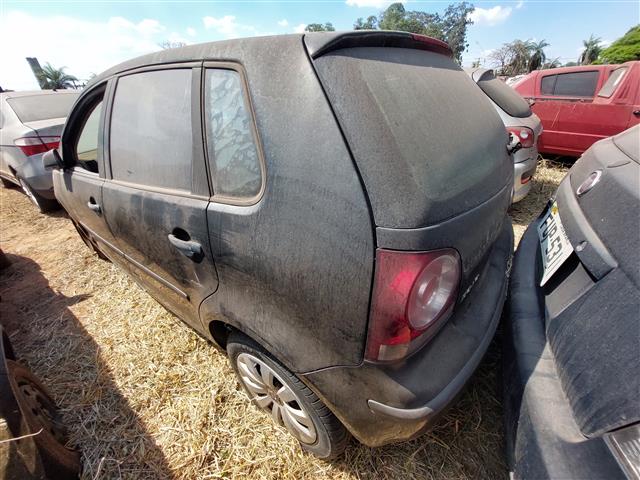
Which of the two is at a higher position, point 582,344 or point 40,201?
point 582,344

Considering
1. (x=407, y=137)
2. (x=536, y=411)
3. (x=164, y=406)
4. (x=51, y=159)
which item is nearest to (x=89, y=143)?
(x=51, y=159)

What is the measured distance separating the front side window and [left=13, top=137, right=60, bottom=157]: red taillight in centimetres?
413

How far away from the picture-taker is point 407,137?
3.17 ft

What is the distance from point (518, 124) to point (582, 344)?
3.22 m

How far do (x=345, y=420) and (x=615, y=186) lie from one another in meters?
1.40

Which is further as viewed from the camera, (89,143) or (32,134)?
(32,134)

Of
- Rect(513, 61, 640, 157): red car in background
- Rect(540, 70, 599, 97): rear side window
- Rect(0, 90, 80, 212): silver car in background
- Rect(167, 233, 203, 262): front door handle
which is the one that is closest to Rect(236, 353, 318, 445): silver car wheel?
Rect(167, 233, 203, 262): front door handle

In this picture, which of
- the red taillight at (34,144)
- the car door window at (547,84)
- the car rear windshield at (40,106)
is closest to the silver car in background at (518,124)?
the car door window at (547,84)

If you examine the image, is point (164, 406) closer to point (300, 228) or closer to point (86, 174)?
point (300, 228)

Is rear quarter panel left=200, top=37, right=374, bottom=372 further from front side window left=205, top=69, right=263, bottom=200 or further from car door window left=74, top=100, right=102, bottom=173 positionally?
car door window left=74, top=100, right=102, bottom=173

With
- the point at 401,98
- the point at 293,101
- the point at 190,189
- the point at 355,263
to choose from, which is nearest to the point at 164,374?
the point at 190,189

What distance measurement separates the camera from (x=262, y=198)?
42.3 inches

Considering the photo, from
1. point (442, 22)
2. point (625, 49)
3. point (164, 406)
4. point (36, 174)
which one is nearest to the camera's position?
point (164, 406)

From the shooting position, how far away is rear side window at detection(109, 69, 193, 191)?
4.50 ft
